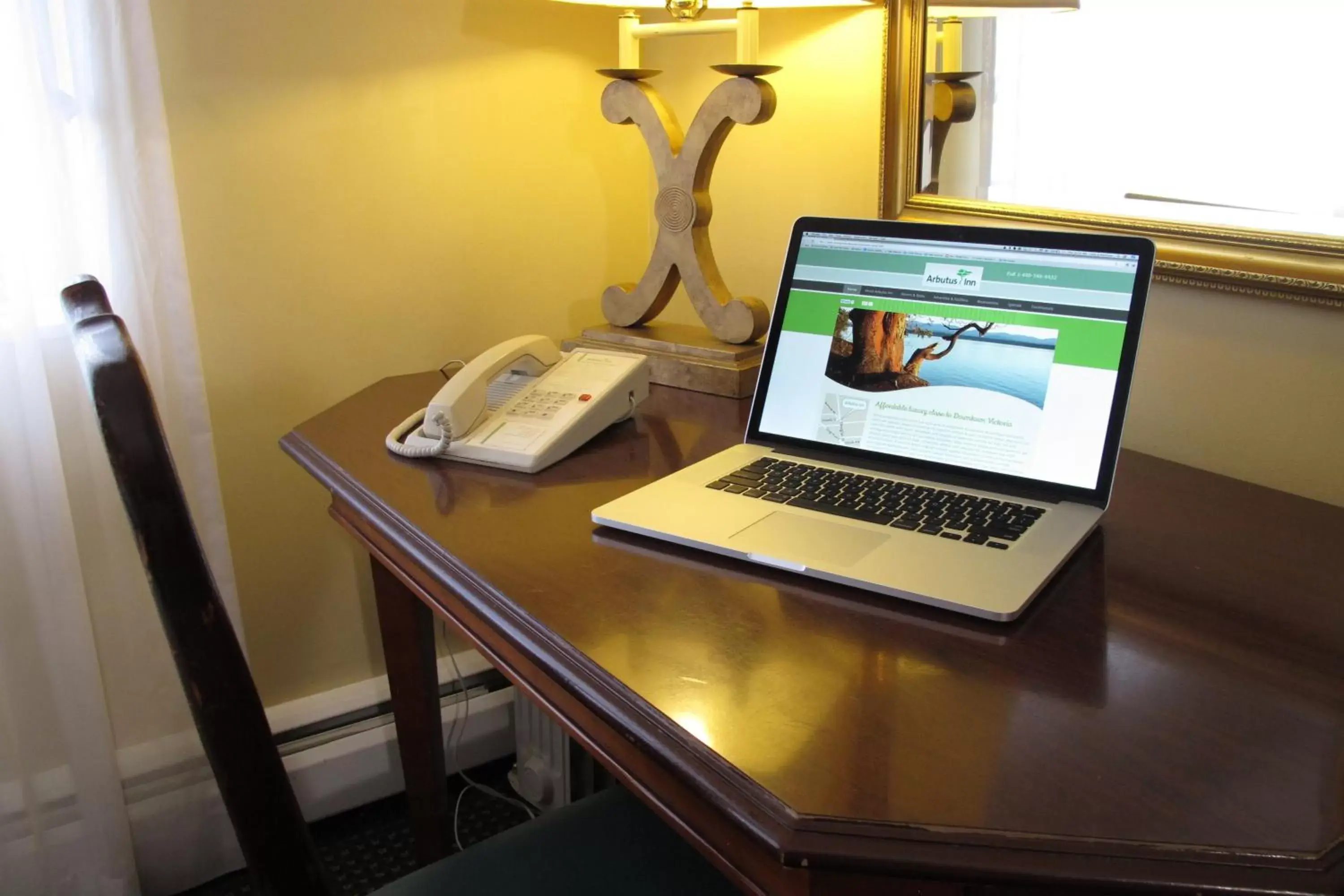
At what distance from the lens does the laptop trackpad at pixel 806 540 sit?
80cm

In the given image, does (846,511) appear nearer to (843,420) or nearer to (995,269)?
(843,420)

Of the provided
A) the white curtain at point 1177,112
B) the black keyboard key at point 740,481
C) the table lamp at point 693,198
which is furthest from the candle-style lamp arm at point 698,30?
the black keyboard key at point 740,481

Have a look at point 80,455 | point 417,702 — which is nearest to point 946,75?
point 417,702

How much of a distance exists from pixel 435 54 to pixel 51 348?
609mm

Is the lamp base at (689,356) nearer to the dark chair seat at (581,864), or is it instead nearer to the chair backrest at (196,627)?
the dark chair seat at (581,864)

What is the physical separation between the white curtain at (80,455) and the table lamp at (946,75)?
87cm

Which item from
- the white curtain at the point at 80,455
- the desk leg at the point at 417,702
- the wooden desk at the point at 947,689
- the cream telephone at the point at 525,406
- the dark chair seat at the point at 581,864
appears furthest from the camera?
the desk leg at the point at 417,702

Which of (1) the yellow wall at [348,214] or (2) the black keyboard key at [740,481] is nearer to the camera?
(2) the black keyboard key at [740,481]

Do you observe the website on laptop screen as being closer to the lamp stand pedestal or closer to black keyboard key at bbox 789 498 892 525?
black keyboard key at bbox 789 498 892 525

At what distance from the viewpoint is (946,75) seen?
122 cm

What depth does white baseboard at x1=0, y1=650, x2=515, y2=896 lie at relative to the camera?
143 centimetres

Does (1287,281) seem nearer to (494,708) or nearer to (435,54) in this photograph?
(435,54)

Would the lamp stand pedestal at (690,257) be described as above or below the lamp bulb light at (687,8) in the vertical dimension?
below

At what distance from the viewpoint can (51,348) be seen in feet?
4.12
